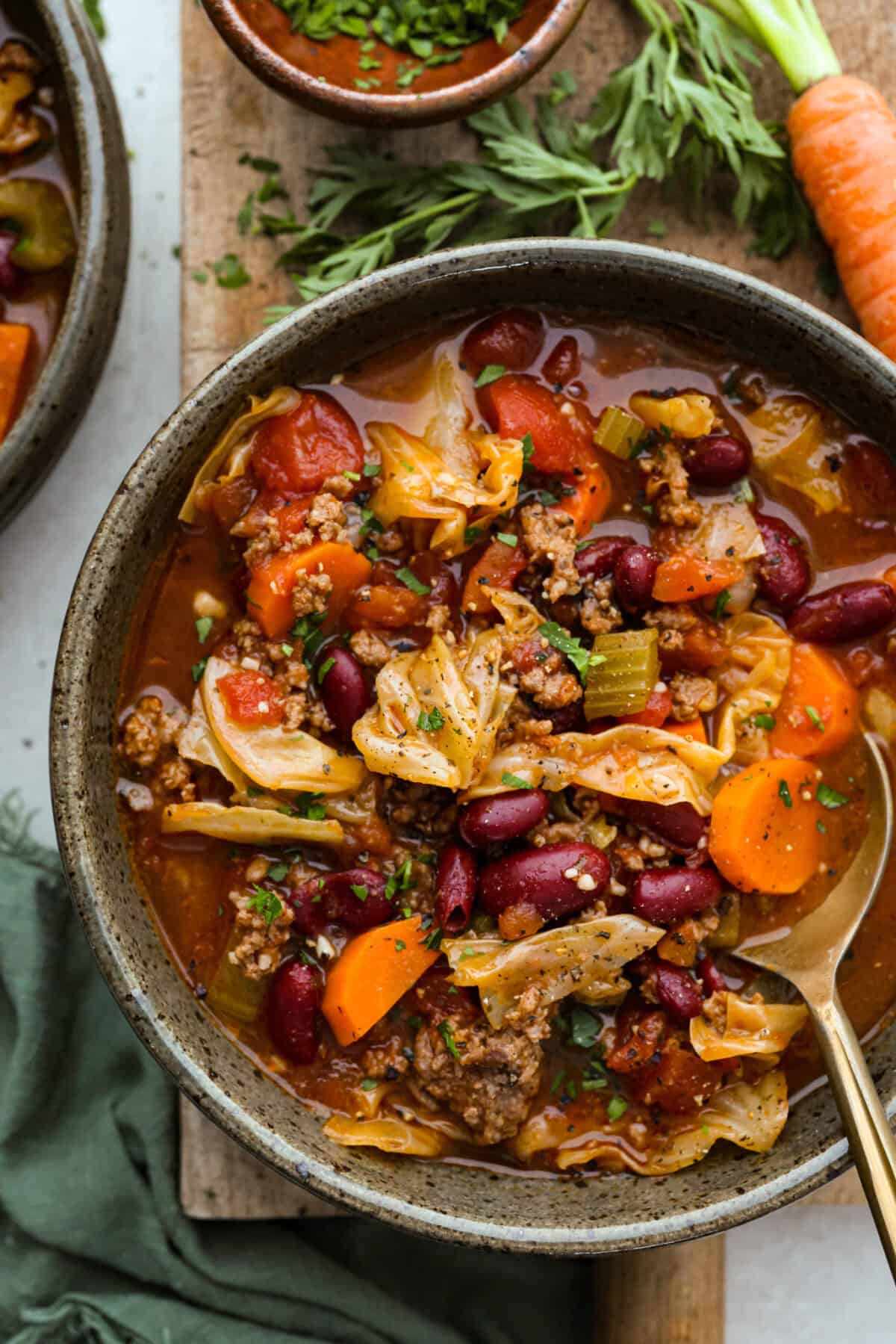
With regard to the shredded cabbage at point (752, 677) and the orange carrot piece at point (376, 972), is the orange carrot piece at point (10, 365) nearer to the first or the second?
the orange carrot piece at point (376, 972)

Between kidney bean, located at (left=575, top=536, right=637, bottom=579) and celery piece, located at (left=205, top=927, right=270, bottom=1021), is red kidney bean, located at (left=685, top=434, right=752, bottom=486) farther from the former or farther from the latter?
celery piece, located at (left=205, top=927, right=270, bottom=1021)

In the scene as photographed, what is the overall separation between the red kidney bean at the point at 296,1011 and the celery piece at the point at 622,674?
100 cm

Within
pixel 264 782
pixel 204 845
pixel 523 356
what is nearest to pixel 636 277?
pixel 523 356

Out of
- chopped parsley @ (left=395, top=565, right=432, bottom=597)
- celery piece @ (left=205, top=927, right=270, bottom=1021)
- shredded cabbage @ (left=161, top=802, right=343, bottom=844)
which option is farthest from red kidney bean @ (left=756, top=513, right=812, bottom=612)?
celery piece @ (left=205, top=927, right=270, bottom=1021)

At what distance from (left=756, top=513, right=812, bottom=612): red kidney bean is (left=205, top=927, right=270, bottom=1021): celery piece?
1.67m

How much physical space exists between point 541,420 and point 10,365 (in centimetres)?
172

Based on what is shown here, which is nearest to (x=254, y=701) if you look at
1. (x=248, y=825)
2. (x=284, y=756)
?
(x=284, y=756)

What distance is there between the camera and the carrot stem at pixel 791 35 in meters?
4.01

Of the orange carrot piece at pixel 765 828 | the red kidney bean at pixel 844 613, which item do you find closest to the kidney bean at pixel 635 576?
the red kidney bean at pixel 844 613

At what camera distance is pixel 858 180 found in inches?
156

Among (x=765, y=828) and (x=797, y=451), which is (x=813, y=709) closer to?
(x=765, y=828)

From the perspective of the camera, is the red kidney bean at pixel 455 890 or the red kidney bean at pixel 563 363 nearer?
the red kidney bean at pixel 455 890

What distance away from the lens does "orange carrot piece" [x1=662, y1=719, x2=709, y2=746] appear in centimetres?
363

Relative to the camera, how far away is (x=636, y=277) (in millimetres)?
3557
